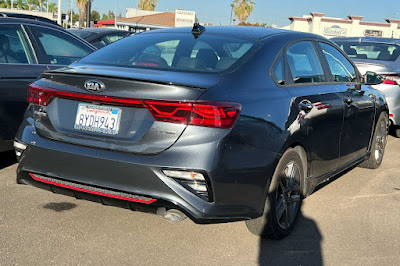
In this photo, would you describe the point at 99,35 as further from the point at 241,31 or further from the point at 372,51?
the point at 241,31

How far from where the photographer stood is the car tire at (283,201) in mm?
3553

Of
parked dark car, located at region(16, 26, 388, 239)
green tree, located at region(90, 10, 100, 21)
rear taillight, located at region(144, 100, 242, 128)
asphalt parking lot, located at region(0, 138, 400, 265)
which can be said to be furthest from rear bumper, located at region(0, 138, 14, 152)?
green tree, located at region(90, 10, 100, 21)

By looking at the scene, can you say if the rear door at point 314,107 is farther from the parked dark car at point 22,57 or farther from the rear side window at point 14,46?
the rear side window at point 14,46

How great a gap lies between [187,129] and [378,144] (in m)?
3.84

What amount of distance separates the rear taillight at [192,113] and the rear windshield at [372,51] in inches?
257

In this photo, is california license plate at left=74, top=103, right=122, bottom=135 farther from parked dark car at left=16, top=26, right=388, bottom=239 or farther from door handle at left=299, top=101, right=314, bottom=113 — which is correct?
door handle at left=299, top=101, right=314, bottom=113

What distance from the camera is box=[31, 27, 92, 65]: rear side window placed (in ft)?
18.4

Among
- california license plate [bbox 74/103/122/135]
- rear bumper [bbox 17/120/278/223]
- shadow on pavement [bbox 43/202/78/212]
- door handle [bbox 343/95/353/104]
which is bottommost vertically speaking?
shadow on pavement [bbox 43/202/78/212]

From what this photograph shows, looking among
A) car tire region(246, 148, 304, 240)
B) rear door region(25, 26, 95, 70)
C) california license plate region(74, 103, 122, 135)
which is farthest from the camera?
rear door region(25, 26, 95, 70)

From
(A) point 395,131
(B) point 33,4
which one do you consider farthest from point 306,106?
(B) point 33,4

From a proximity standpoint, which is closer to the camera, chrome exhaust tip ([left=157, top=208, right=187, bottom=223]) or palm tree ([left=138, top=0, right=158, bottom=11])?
chrome exhaust tip ([left=157, top=208, right=187, bottom=223])

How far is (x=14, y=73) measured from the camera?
16.5 feet

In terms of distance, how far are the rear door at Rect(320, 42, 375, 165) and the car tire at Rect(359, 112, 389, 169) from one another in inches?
13.8

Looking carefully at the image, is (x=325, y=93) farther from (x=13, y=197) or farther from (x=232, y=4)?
(x=232, y=4)
